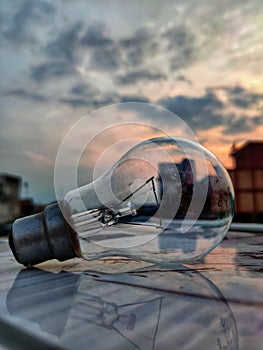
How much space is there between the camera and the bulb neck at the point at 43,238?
2.41ft

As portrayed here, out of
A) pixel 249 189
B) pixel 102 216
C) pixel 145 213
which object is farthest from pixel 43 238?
pixel 249 189

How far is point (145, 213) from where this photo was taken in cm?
76

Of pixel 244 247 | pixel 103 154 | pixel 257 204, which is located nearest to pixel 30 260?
pixel 103 154

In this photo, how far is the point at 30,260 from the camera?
79 centimetres

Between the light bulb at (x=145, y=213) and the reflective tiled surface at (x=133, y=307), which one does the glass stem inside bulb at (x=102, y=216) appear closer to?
the light bulb at (x=145, y=213)

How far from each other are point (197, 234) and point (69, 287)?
33cm

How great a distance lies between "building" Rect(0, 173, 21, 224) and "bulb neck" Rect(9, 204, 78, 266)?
5.42m

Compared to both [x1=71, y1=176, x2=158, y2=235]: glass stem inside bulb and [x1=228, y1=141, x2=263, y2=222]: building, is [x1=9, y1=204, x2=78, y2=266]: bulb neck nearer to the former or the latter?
[x1=71, y1=176, x2=158, y2=235]: glass stem inside bulb

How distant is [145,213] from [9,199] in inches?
240

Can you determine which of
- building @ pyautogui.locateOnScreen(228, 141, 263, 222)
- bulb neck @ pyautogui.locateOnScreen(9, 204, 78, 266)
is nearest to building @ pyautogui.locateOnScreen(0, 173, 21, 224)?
building @ pyautogui.locateOnScreen(228, 141, 263, 222)

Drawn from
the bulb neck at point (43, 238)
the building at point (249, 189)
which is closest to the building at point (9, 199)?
the building at point (249, 189)

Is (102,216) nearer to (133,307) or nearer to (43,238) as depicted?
(43,238)

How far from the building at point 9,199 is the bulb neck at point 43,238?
17.8 ft

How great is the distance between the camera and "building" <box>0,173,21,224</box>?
6061mm
